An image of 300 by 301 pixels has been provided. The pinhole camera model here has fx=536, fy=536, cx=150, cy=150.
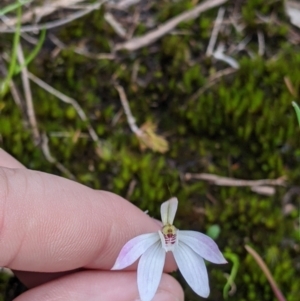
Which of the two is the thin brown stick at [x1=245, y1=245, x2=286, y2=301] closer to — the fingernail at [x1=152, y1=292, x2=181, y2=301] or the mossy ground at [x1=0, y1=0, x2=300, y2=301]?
the mossy ground at [x1=0, y1=0, x2=300, y2=301]

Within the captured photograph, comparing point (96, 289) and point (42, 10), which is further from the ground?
point (42, 10)

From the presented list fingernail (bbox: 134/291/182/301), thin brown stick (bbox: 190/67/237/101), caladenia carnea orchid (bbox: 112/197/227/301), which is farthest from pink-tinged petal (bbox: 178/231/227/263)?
thin brown stick (bbox: 190/67/237/101)

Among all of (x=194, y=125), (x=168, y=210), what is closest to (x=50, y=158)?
(x=194, y=125)

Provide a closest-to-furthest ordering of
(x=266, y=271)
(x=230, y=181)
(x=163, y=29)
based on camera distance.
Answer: (x=266, y=271)
(x=230, y=181)
(x=163, y=29)

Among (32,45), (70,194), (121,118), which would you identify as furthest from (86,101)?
(70,194)

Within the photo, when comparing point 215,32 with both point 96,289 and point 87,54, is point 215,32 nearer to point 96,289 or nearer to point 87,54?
point 87,54

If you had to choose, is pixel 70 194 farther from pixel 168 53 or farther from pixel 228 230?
pixel 168 53
